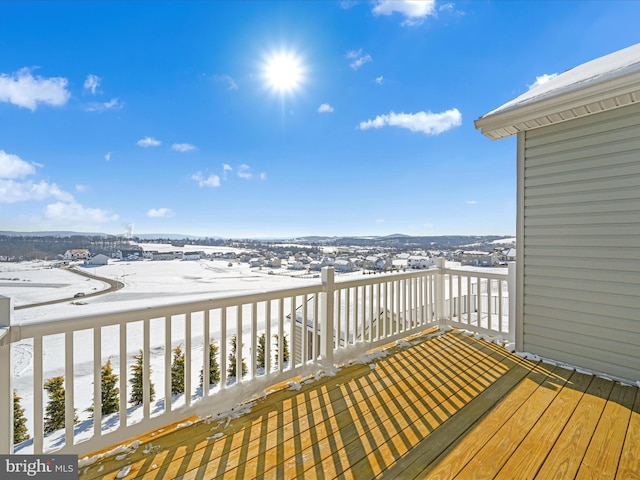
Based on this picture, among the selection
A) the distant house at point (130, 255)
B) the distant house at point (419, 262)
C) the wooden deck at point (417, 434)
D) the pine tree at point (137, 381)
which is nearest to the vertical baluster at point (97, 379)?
the wooden deck at point (417, 434)

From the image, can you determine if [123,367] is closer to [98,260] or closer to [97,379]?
[97,379]

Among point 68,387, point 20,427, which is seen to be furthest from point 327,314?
point 20,427

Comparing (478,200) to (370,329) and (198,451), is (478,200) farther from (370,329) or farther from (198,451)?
(198,451)

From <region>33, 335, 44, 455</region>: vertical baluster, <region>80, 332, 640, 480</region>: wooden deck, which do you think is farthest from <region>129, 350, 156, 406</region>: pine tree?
<region>33, 335, 44, 455</region>: vertical baluster

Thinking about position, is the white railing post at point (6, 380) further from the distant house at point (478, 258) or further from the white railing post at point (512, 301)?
the distant house at point (478, 258)

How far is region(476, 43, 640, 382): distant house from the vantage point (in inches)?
107

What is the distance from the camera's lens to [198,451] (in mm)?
1836

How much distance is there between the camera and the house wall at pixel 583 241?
277 centimetres

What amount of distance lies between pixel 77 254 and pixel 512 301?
5026 mm

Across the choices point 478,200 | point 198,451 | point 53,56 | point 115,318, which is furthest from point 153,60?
point 478,200

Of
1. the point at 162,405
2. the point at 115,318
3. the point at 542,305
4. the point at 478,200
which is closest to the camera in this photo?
the point at 115,318

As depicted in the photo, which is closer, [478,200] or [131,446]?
[131,446]

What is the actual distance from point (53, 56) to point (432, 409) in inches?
216

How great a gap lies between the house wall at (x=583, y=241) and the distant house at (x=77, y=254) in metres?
4.85
